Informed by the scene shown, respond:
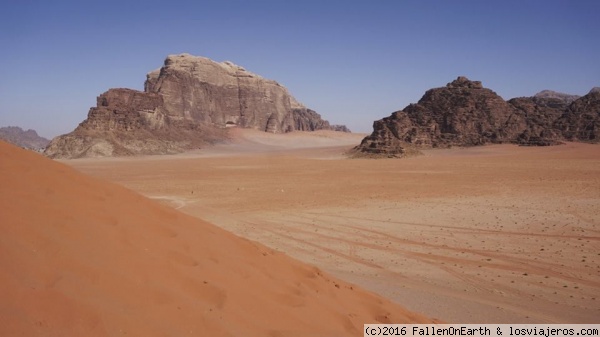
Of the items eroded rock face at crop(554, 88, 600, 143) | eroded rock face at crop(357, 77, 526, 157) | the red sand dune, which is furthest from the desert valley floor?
eroded rock face at crop(554, 88, 600, 143)

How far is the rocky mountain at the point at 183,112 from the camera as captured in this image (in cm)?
6881

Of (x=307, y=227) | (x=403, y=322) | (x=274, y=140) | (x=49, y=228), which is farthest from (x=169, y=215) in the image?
(x=274, y=140)

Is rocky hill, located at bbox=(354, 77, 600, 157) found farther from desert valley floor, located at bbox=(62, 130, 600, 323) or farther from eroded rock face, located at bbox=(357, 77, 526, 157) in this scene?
desert valley floor, located at bbox=(62, 130, 600, 323)

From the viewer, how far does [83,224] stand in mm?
3822

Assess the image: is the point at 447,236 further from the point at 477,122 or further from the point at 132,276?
the point at 477,122

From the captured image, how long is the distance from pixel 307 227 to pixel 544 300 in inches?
283

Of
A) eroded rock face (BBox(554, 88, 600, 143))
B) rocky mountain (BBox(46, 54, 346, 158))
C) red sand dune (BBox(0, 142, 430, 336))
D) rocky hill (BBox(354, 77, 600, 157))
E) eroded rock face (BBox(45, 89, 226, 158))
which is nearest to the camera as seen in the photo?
red sand dune (BBox(0, 142, 430, 336))

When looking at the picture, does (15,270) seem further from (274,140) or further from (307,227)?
(274,140)

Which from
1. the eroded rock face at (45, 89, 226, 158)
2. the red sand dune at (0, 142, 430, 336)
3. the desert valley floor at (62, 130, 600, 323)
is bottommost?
the desert valley floor at (62, 130, 600, 323)

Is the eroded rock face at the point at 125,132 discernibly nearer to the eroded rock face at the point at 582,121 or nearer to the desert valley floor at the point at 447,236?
the desert valley floor at the point at 447,236

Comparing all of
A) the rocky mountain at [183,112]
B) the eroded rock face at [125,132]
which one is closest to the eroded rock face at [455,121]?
the eroded rock face at [125,132]

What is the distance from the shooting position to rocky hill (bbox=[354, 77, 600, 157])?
64.9m

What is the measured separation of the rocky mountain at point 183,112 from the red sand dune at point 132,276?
219 ft

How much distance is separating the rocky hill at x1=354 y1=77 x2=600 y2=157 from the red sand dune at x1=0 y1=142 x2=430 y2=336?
182 ft
